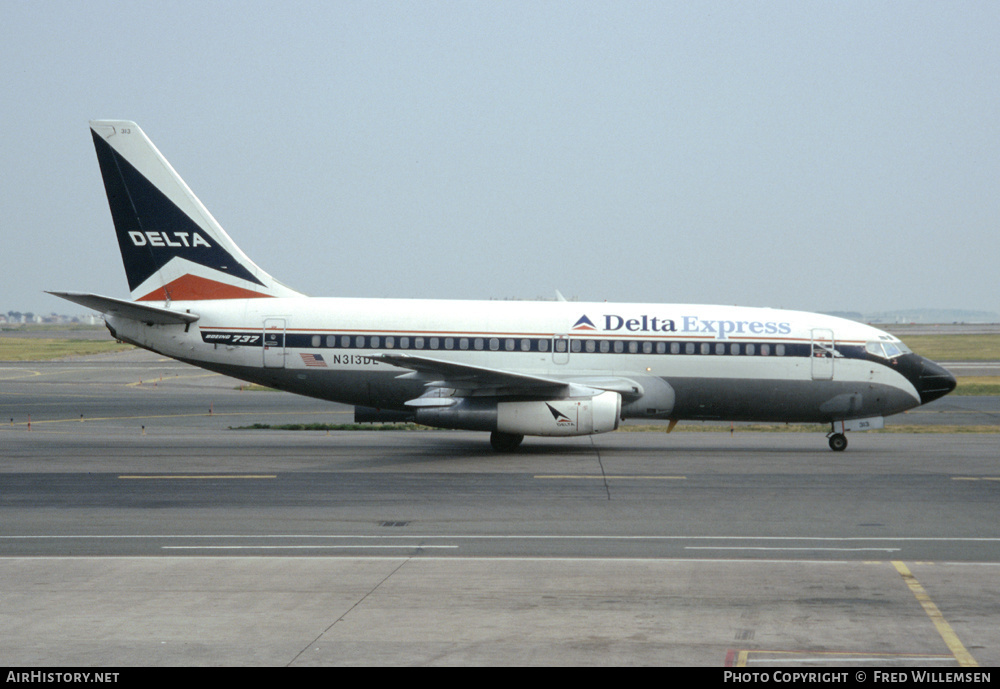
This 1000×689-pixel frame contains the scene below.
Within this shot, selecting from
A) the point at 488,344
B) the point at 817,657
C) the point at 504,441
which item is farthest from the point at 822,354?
the point at 817,657

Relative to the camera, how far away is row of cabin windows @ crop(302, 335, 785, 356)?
84.5 ft

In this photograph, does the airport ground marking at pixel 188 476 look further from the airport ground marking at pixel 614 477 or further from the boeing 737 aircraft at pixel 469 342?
the airport ground marking at pixel 614 477

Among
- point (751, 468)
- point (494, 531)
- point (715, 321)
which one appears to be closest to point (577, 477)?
point (751, 468)

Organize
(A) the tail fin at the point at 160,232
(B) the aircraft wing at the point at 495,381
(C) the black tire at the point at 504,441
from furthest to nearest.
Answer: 1. (A) the tail fin at the point at 160,232
2. (C) the black tire at the point at 504,441
3. (B) the aircraft wing at the point at 495,381

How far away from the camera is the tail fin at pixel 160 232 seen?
86.7ft

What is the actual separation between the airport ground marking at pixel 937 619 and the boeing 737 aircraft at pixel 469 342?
1357 cm

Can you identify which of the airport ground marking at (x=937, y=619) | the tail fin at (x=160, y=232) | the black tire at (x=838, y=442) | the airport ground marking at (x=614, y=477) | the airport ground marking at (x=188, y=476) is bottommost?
the black tire at (x=838, y=442)

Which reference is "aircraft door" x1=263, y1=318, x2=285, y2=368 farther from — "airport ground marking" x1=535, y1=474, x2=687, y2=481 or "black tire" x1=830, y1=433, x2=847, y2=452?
"black tire" x1=830, y1=433, x2=847, y2=452

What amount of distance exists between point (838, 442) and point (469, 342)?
429 inches

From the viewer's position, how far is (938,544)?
1369cm

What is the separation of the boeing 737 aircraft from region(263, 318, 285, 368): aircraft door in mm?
40

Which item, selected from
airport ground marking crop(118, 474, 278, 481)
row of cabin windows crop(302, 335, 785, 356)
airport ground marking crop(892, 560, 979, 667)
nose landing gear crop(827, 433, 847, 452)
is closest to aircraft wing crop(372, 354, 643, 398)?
row of cabin windows crop(302, 335, 785, 356)

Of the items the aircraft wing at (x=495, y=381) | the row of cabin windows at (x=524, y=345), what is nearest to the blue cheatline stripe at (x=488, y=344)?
the row of cabin windows at (x=524, y=345)

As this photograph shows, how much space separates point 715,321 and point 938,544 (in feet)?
42.9
